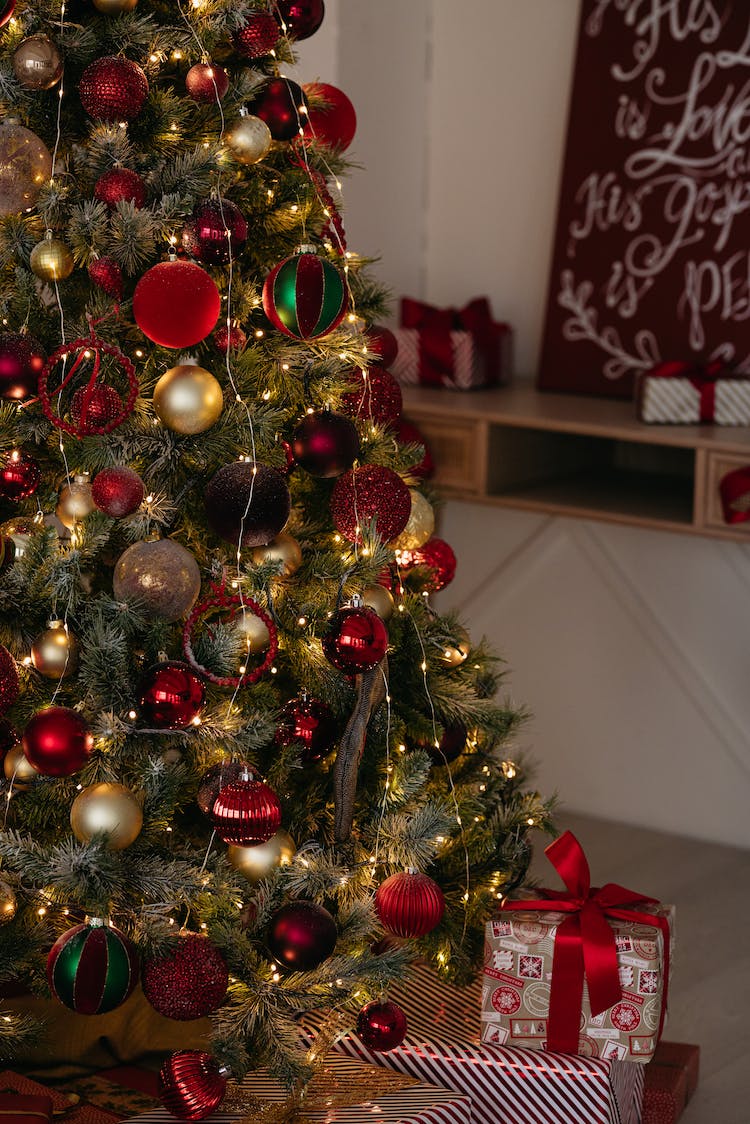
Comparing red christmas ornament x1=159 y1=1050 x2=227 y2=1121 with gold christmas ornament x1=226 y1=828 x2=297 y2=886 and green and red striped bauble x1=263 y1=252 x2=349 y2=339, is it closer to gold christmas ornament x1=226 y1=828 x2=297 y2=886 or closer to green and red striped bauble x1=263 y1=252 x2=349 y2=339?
gold christmas ornament x1=226 y1=828 x2=297 y2=886

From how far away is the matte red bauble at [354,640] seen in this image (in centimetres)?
143

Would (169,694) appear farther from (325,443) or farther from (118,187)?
(118,187)

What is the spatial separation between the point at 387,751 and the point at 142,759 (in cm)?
31

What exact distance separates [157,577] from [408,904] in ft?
1.48

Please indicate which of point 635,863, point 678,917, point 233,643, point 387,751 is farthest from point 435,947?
point 635,863

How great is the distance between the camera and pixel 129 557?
4.54 ft

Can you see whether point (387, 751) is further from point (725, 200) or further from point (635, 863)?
point (725, 200)

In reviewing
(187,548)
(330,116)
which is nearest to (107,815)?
(187,548)

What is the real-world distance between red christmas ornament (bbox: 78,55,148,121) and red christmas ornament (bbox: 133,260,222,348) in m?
0.16

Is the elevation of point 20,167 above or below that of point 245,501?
above

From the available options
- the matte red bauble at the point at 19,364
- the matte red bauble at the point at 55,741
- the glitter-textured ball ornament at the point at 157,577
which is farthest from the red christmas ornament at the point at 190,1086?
the matte red bauble at the point at 19,364

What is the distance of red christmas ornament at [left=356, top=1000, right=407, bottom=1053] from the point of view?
5.03 ft

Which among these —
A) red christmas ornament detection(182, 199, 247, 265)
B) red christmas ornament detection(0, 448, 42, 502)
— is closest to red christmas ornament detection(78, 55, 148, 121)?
red christmas ornament detection(182, 199, 247, 265)

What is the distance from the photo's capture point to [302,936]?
1408mm
